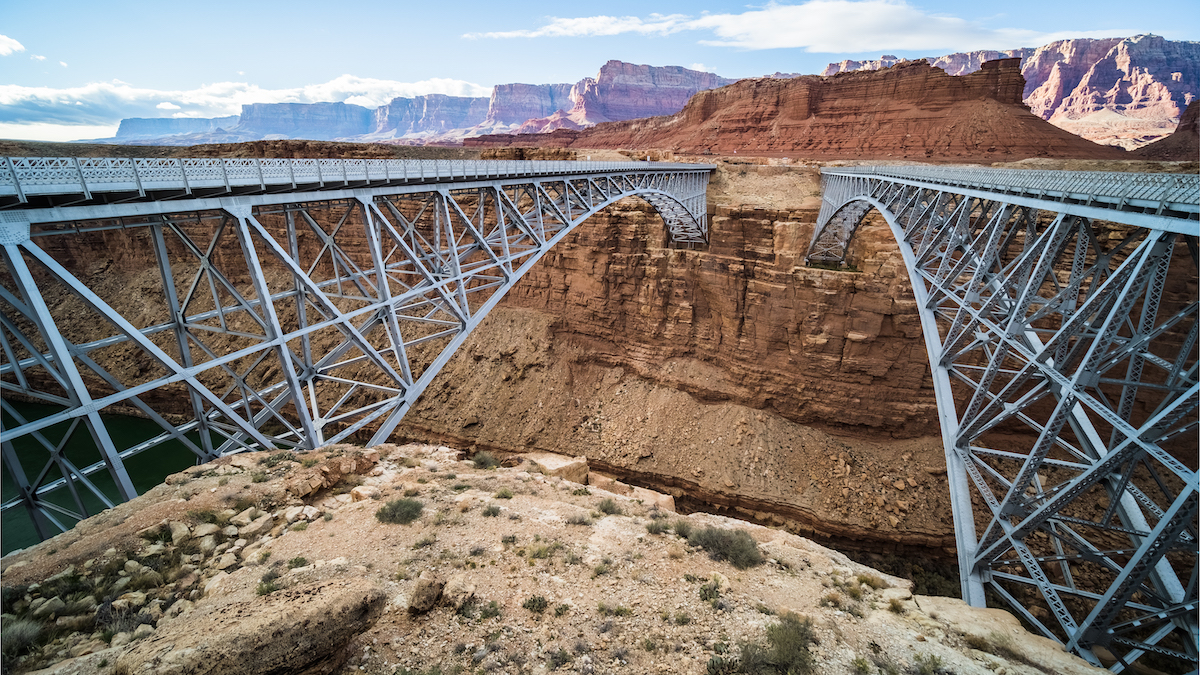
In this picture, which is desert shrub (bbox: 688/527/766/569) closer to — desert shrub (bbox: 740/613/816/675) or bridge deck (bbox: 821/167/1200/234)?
desert shrub (bbox: 740/613/816/675)

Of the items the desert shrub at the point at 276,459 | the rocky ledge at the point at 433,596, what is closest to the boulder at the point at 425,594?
the rocky ledge at the point at 433,596

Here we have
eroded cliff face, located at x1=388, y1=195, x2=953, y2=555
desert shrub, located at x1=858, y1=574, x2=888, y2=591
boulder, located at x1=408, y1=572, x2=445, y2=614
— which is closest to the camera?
boulder, located at x1=408, y1=572, x2=445, y2=614

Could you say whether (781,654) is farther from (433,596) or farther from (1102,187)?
(1102,187)

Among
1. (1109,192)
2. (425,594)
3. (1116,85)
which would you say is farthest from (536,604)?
(1116,85)

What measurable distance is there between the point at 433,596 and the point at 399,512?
2380 mm

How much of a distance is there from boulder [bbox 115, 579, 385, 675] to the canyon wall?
7911 centimetres

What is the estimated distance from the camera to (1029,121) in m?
41.0

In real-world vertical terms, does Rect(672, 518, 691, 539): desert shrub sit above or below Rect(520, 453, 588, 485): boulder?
above

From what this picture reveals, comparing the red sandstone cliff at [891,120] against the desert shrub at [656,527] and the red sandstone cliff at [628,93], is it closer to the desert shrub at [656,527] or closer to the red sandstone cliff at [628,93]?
the desert shrub at [656,527]

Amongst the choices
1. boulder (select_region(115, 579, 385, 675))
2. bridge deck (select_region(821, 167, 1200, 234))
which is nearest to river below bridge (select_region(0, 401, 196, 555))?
boulder (select_region(115, 579, 385, 675))

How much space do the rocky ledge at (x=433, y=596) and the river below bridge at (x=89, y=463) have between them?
1668cm

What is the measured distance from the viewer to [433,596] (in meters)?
5.88

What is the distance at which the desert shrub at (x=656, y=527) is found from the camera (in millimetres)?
8414

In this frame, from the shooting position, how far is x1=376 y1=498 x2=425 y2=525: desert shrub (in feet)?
25.6
